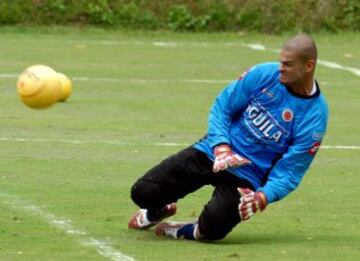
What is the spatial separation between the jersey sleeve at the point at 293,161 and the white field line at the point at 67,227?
1.10 meters

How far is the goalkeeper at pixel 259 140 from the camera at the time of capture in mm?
8750

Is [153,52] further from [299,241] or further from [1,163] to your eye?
[299,241]

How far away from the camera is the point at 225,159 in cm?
874

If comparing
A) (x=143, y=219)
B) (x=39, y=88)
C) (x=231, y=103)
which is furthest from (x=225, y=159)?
(x=39, y=88)

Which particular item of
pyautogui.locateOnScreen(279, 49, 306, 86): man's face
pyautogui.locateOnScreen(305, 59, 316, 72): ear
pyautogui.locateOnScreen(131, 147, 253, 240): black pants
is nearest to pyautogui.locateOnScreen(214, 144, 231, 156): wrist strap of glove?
pyautogui.locateOnScreen(131, 147, 253, 240): black pants

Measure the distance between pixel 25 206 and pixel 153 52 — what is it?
1317cm

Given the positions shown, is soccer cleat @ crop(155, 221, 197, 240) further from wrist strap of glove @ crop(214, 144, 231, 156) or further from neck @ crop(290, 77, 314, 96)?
neck @ crop(290, 77, 314, 96)

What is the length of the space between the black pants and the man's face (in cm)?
83

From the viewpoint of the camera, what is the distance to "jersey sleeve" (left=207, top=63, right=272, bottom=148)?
8945mm

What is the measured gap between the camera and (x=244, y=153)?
9.08 metres

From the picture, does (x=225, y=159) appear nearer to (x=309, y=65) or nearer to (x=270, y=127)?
(x=270, y=127)

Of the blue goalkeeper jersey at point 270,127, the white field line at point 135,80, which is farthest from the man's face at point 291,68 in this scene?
the white field line at point 135,80

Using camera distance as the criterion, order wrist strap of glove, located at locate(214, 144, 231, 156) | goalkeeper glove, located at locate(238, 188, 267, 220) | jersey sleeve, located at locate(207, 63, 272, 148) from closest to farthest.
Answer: goalkeeper glove, located at locate(238, 188, 267, 220)
wrist strap of glove, located at locate(214, 144, 231, 156)
jersey sleeve, located at locate(207, 63, 272, 148)

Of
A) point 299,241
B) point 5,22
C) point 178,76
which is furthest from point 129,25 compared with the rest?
point 299,241
